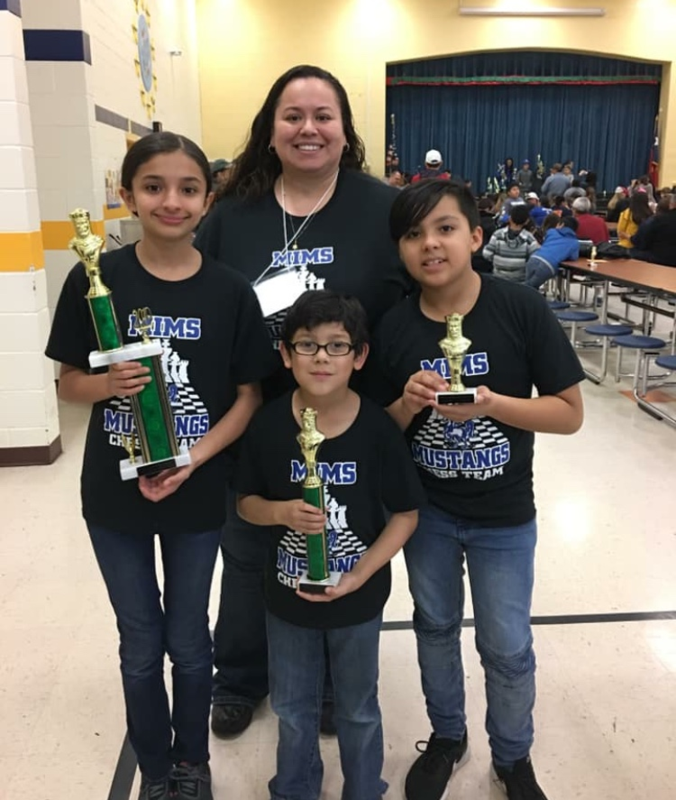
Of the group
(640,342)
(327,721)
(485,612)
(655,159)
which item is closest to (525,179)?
(655,159)

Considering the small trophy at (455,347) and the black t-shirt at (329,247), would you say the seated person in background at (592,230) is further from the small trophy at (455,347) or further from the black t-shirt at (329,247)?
the small trophy at (455,347)

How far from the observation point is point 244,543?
1852 mm

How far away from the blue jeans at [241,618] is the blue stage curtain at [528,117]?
1482 cm

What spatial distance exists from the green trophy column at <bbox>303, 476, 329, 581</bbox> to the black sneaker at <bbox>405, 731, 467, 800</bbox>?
0.67 m

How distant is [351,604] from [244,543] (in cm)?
52

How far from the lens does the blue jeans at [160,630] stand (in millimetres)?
1458

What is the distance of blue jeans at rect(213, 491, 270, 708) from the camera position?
185 cm

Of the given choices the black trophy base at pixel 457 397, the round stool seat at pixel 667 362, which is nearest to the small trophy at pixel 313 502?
the black trophy base at pixel 457 397

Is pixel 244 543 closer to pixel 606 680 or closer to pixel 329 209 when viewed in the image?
pixel 329 209

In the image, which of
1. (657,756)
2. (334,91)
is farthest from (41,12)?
(657,756)

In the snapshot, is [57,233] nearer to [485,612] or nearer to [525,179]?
[485,612]

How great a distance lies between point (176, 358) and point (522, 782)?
3.97 feet

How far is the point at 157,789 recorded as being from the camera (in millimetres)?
1595

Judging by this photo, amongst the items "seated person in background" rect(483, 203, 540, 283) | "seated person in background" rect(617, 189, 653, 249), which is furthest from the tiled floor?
"seated person in background" rect(617, 189, 653, 249)
